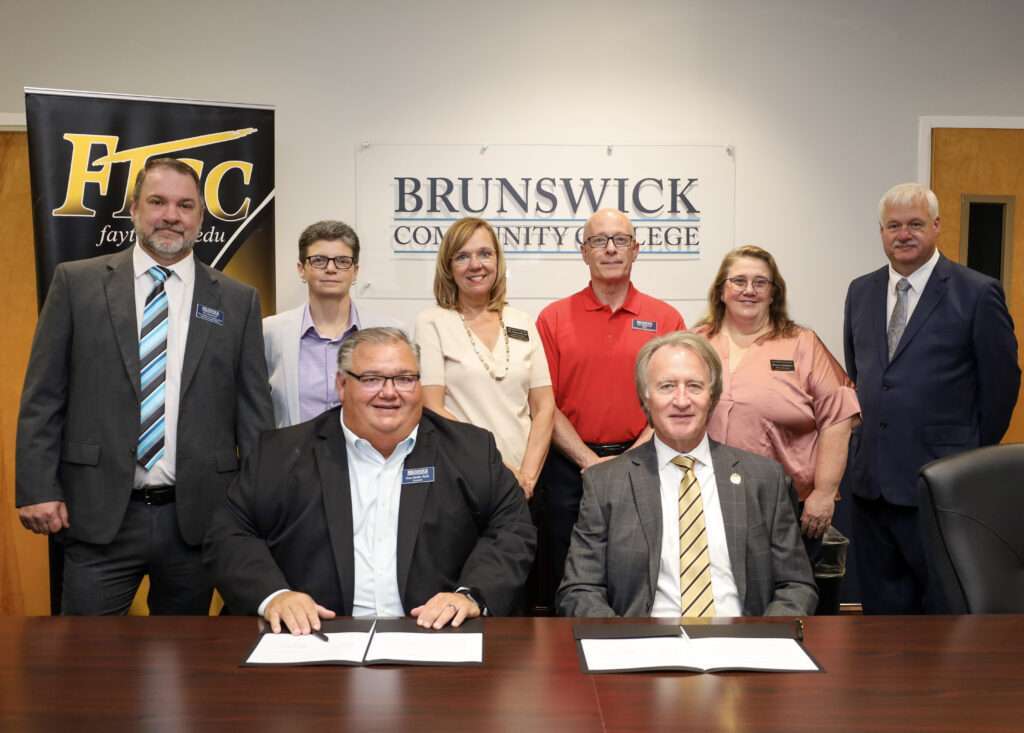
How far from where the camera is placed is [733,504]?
8.05ft

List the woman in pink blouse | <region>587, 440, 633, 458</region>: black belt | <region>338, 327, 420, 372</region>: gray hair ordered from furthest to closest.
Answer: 1. <region>587, 440, 633, 458</region>: black belt
2. the woman in pink blouse
3. <region>338, 327, 420, 372</region>: gray hair

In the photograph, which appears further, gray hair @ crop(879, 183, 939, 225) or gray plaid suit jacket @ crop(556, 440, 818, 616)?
gray hair @ crop(879, 183, 939, 225)

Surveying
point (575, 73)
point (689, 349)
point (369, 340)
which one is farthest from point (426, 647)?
point (575, 73)

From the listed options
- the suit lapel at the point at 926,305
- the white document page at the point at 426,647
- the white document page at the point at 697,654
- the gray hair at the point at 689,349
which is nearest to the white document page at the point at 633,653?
the white document page at the point at 697,654

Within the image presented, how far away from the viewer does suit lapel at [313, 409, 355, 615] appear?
7.72 ft

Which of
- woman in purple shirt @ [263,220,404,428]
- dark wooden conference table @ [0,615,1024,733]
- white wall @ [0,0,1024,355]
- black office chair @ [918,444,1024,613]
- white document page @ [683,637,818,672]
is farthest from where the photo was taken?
white wall @ [0,0,1024,355]

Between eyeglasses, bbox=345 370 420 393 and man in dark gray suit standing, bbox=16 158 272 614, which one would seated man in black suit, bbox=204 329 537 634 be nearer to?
eyeglasses, bbox=345 370 420 393

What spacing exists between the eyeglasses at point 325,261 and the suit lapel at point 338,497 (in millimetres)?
984

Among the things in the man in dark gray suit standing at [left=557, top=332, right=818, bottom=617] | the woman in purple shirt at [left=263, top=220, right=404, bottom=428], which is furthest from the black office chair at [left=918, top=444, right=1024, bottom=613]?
the woman in purple shirt at [left=263, top=220, right=404, bottom=428]

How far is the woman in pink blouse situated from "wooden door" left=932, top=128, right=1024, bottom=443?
191cm

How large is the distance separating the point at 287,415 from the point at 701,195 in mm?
2372

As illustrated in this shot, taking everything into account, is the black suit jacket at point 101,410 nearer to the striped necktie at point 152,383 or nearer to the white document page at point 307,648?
the striped necktie at point 152,383

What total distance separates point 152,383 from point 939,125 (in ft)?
12.5

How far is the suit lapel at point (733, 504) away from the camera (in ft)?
7.86
